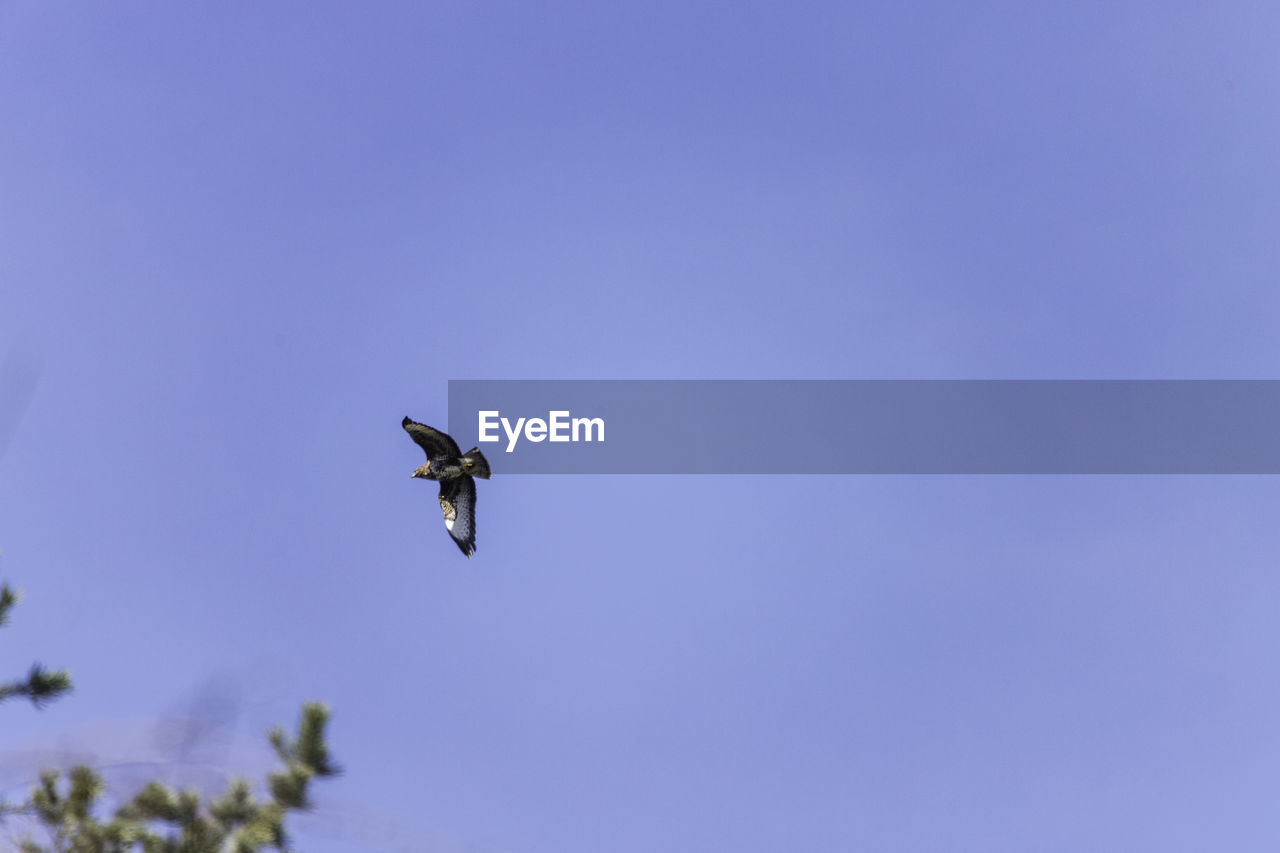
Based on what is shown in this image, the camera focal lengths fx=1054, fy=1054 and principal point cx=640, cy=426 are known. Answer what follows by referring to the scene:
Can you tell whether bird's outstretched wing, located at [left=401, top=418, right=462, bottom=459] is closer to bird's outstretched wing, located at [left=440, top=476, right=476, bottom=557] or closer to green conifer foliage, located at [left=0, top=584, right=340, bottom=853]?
bird's outstretched wing, located at [left=440, top=476, right=476, bottom=557]

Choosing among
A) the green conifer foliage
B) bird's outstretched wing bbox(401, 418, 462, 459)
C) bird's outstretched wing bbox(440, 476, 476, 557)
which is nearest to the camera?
the green conifer foliage

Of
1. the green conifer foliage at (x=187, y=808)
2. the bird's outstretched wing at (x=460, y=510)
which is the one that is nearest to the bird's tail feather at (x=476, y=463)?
the bird's outstretched wing at (x=460, y=510)

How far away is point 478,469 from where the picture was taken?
24.2 meters

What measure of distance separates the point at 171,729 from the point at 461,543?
18.2 meters

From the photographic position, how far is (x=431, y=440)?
2358 cm

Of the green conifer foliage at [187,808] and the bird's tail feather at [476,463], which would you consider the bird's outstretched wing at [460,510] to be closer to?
the bird's tail feather at [476,463]

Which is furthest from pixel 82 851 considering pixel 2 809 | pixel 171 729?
pixel 171 729

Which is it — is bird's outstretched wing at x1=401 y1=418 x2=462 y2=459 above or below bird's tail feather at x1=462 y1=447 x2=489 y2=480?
above

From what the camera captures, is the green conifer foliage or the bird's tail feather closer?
the green conifer foliage

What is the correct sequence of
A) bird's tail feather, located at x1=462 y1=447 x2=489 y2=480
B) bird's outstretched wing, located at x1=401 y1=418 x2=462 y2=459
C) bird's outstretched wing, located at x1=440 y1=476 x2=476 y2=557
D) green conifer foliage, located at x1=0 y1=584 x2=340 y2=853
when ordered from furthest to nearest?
1. bird's outstretched wing, located at x1=440 y1=476 x2=476 y2=557
2. bird's tail feather, located at x1=462 y1=447 x2=489 y2=480
3. bird's outstretched wing, located at x1=401 y1=418 x2=462 y2=459
4. green conifer foliage, located at x1=0 y1=584 x2=340 y2=853

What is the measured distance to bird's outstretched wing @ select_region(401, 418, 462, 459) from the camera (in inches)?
918

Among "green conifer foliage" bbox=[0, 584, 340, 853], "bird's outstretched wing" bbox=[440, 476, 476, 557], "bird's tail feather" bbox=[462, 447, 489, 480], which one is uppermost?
"bird's tail feather" bbox=[462, 447, 489, 480]

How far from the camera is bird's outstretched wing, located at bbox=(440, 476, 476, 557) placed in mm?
24766

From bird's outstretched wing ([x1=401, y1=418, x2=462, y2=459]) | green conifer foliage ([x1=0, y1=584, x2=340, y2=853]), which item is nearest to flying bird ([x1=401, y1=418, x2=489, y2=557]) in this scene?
bird's outstretched wing ([x1=401, y1=418, x2=462, y2=459])
